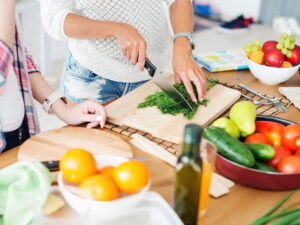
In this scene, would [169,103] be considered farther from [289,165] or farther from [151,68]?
[289,165]

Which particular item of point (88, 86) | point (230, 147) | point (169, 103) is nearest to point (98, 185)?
point (230, 147)

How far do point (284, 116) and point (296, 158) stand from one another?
1.37 feet

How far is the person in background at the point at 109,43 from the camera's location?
1.47m

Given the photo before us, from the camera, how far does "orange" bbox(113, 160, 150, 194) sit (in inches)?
33.3

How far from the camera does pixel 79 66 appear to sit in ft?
5.45

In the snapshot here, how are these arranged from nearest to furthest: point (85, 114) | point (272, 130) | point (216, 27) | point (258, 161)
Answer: point (258, 161) < point (272, 130) < point (85, 114) < point (216, 27)

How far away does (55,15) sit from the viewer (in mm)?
1463

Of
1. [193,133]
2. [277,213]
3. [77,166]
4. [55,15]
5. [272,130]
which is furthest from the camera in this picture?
[55,15]

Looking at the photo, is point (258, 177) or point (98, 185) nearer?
point (98, 185)

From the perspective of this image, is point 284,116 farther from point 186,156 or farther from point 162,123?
point 186,156

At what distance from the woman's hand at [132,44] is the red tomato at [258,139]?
423 mm

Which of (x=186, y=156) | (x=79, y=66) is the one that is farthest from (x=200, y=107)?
(x=186, y=156)

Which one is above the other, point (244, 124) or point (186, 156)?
point (186, 156)

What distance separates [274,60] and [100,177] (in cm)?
100
